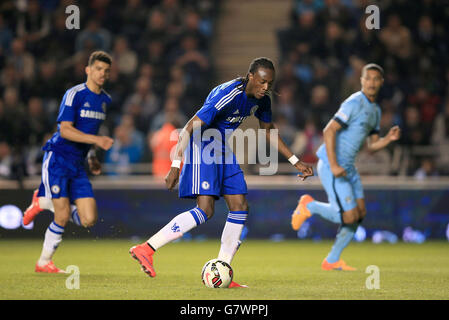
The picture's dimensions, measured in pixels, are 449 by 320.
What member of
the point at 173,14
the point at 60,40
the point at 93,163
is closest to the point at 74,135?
the point at 93,163

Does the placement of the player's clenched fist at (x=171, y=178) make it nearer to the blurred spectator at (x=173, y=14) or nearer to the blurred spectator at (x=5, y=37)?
the blurred spectator at (x=173, y=14)

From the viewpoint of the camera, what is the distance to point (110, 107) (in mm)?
15117

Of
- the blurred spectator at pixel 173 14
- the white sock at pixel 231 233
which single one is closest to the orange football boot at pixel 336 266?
the white sock at pixel 231 233

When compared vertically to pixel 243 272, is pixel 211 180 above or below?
above

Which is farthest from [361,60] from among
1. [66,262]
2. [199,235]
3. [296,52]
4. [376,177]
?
[66,262]

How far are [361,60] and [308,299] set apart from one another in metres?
9.39

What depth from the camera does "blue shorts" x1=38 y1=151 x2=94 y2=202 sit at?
8.13m

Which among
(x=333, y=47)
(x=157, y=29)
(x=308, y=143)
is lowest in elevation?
(x=308, y=143)

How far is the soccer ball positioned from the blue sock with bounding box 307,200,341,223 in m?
2.37

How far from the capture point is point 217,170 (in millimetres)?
6941

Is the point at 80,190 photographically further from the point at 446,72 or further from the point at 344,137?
the point at 446,72

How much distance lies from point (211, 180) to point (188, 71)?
28.9 feet

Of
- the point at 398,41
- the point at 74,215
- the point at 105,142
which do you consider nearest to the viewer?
the point at 105,142

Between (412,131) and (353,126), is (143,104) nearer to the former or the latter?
(412,131)
